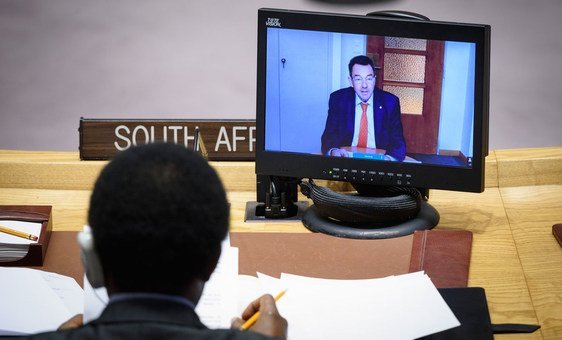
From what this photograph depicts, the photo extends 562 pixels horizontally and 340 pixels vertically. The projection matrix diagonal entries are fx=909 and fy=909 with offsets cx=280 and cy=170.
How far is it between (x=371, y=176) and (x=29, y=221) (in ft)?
2.41

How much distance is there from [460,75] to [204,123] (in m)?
0.64

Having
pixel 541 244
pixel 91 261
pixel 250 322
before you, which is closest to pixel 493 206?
pixel 541 244

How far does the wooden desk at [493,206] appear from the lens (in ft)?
5.72

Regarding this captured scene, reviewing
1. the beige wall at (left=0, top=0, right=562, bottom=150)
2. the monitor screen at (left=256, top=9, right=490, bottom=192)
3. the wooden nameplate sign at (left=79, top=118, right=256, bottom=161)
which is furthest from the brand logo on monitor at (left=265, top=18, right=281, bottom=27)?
the beige wall at (left=0, top=0, right=562, bottom=150)

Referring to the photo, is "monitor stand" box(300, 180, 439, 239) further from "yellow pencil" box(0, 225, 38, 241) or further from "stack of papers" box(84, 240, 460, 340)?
"yellow pencil" box(0, 225, 38, 241)

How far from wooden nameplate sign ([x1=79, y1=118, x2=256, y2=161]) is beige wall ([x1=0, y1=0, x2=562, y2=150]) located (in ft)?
5.50

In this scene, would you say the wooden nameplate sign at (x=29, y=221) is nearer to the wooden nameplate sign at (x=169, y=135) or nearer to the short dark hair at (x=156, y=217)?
the wooden nameplate sign at (x=169, y=135)

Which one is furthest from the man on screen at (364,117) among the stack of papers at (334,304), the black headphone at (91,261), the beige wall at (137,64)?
the beige wall at (137,64)

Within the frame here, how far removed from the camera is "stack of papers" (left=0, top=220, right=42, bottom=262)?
1.77m

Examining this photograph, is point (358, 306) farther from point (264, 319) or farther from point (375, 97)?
point (375, 97)

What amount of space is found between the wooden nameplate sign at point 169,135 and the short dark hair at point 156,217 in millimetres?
1163

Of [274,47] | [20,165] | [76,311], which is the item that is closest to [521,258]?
[274,47]

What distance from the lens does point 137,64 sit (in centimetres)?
392

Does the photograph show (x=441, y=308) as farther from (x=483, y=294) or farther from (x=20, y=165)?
(x=20, y=165)
